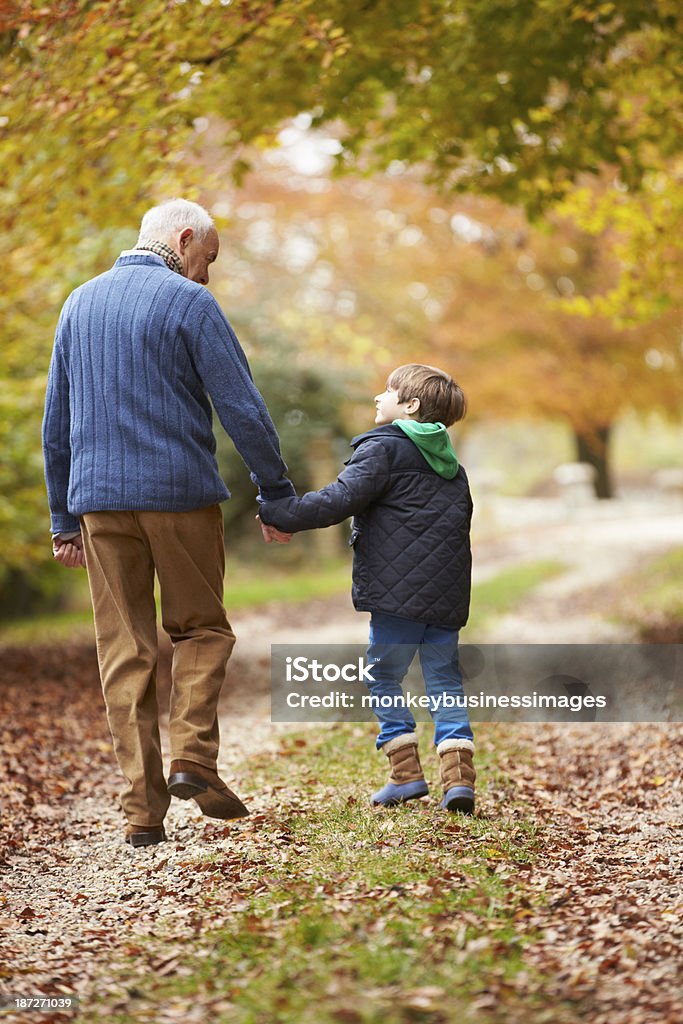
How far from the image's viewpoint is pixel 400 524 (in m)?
4.04

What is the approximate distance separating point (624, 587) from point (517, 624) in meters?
2.20

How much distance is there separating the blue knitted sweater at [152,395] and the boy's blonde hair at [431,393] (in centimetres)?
57

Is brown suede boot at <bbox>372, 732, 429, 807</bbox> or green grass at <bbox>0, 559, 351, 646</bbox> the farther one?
green grass at <bbox>0, 559, 351, 646</bbox>

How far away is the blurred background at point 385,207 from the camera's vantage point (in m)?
5.94

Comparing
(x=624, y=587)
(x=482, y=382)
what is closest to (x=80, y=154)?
(x=624, y=587)

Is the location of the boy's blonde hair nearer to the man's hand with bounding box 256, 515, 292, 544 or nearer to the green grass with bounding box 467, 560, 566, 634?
the man's hand with bounding box 256, 515, 292, 544

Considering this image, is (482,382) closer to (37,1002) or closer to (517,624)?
(517,624)

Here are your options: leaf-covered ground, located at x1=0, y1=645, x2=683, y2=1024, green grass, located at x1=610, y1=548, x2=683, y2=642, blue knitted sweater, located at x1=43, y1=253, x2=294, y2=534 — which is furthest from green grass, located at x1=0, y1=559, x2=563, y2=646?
blue knitted sweater, located at x1=43, y1=253, x2=294, y2=534

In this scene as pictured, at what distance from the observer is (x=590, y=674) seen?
26.1 feet

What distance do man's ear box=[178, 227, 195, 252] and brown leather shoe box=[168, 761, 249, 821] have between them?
1.81 metres

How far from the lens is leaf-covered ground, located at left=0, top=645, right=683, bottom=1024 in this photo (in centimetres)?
261

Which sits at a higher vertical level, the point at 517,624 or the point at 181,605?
the point at 181,605

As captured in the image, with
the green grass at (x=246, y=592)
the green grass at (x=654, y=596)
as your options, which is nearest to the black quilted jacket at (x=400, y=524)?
the green grass at (x=654, y=596)

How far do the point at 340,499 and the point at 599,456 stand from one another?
20.0 m
